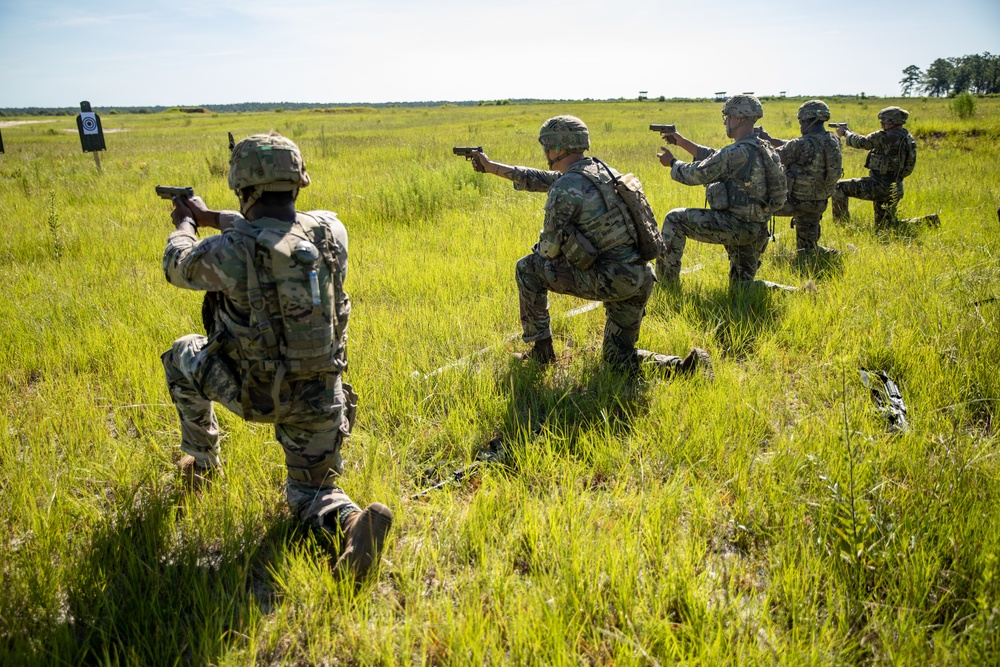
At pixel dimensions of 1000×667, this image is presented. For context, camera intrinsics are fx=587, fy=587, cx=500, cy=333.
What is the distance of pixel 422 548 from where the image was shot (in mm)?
2684

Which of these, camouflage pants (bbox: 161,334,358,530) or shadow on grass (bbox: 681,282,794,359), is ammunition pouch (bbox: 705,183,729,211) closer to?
shadow on grass (bbox: 681,282,794,359)

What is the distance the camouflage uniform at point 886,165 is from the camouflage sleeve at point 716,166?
410 centimetres

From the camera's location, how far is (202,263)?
251cm

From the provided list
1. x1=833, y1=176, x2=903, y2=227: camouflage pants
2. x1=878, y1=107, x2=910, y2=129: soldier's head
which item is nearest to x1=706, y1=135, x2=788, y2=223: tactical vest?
x1=833, y1=176, x2=903, y2=227: camouflage pants

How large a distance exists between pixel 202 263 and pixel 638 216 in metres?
2.90

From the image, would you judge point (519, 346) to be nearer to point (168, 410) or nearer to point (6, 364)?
point (168, 410)

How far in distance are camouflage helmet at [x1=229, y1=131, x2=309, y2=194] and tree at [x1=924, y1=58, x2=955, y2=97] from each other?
130694 millimetres

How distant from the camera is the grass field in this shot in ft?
7.29

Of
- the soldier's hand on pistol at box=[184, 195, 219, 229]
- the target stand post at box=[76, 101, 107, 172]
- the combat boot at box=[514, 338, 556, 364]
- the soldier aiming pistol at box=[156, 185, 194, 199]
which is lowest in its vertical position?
the combat boot at box=[514, 338, 556, 364]

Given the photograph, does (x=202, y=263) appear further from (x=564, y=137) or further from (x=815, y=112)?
(x=815, y=112)

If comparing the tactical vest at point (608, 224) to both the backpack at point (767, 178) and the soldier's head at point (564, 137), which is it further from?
the backpack at point (767, 178)

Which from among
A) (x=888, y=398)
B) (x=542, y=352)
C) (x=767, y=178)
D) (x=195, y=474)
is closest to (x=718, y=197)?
(x=767, y=178)

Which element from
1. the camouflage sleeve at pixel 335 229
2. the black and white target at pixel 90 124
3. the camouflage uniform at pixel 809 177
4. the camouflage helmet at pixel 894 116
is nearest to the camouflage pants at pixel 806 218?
the camouflage uniform at pixel 809 177

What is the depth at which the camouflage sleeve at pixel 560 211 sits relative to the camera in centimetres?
415
